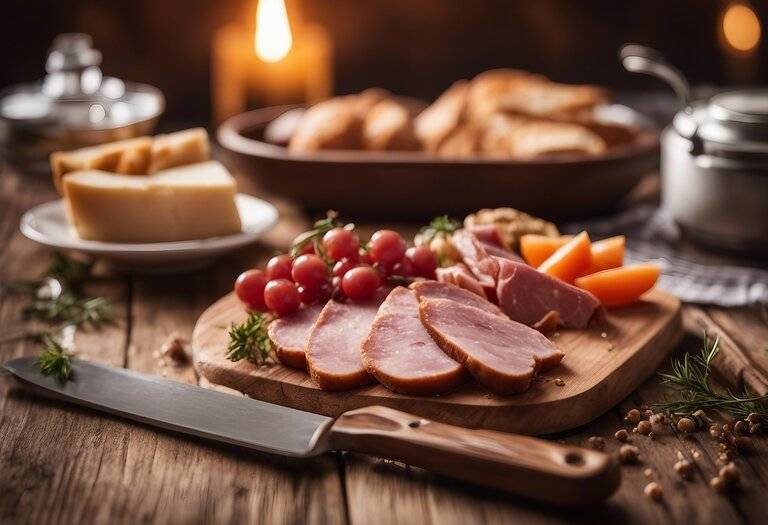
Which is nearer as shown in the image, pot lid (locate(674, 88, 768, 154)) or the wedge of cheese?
pot lid (locate(674, 88, 768, 154))

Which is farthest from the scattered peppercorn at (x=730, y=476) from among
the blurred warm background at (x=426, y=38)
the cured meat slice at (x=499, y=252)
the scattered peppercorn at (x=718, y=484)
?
the blurred warm background at (x=426, y=38)

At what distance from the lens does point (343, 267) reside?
1.89 m

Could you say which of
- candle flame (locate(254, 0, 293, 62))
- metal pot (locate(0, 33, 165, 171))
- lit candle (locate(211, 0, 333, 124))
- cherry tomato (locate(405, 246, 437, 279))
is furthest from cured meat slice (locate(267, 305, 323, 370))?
lit candle (locate(211, 0, 333, 124))

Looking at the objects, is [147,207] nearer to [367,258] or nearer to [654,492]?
[367,258]

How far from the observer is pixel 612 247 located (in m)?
2.03

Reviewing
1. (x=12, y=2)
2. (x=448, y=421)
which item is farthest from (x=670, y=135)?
(x=12, y=2)

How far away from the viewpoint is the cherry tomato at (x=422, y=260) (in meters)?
1.94

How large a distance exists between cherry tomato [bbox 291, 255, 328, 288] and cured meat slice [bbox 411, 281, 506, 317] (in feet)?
0.64

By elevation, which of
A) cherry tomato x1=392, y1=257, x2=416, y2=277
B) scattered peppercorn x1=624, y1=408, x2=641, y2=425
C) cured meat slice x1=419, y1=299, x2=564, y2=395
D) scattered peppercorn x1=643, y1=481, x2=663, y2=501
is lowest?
scattered peppercorn x1=624, y1=408, x2=641, y2=425

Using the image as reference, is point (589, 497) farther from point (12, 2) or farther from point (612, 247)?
point (12, 2)

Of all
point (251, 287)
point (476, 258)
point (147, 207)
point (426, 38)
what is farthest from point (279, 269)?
point (426, 38)

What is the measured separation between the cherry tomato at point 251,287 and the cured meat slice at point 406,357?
323mm

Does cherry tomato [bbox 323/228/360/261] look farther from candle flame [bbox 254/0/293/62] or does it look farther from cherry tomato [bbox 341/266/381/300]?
candle flame [bbox 254/0/293/62]

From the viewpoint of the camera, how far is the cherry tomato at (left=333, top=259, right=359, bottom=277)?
1890 millimetres
